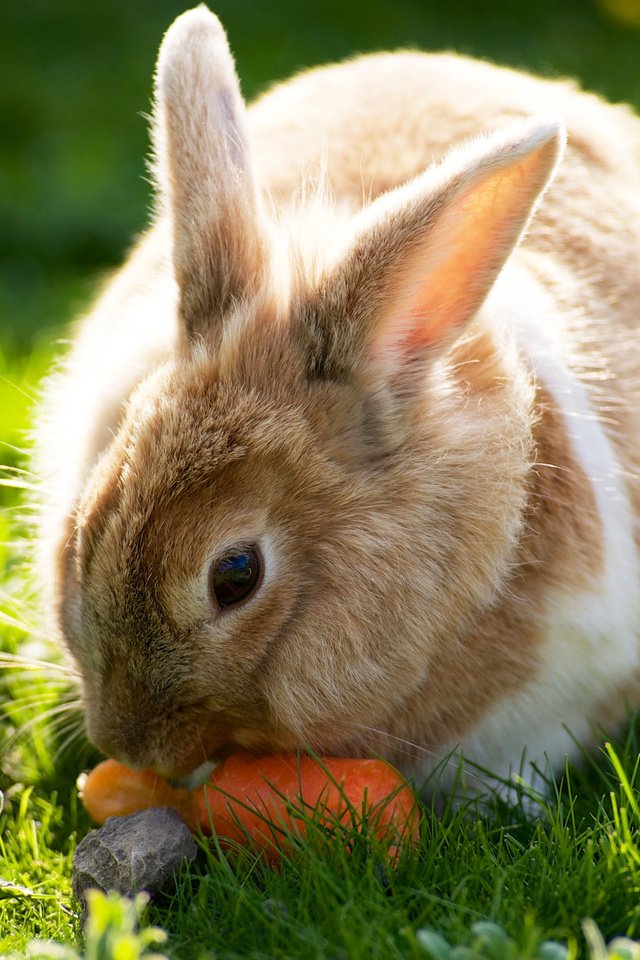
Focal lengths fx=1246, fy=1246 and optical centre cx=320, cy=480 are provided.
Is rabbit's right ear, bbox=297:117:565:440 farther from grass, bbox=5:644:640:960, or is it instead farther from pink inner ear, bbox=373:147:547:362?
grass, bbox=5:644:640:960

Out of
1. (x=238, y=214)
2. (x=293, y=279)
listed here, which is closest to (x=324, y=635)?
(x=293, y=279)

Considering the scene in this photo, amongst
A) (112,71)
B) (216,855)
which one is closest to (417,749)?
(216,855)

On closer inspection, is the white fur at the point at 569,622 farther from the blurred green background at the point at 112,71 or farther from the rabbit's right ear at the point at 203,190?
the blurred green background at the point at 112,71

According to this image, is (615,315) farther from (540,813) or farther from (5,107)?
(5,107)

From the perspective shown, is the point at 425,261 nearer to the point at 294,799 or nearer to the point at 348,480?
the point at 348,480

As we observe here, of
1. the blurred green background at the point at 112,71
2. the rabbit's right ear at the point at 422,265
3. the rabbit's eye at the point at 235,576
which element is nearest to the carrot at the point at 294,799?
the rabbit's eye at the point at 235,576

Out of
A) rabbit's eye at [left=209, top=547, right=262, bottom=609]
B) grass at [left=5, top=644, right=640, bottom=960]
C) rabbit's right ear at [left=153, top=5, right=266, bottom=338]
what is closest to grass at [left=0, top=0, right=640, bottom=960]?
grass at [left=5, top=644, right=640, bottom=960]
